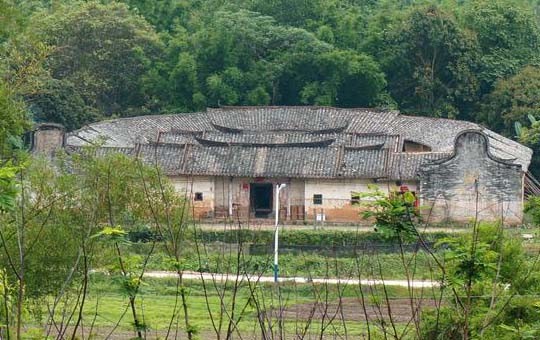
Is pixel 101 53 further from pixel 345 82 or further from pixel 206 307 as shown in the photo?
pixel 206 307

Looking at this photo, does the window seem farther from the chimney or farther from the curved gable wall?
the chimney

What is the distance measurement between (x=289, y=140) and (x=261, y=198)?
283 centimetres

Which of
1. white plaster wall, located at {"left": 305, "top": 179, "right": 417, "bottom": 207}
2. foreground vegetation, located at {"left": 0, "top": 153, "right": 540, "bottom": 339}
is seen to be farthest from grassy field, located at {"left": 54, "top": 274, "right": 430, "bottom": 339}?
white plaster wall, located at {"left": 305, "top": 179, "right": 417, "bottom": 207}

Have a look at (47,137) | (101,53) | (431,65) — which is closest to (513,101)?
(431,65)

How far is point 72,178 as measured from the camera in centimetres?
3347

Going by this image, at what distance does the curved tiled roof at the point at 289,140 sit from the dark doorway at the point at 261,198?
3.04 feet

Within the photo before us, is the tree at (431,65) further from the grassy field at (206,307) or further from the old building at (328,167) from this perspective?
the grassy field at (206,307)

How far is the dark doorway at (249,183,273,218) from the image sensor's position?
51.4 m

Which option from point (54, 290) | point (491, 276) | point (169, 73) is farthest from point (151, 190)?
point (169, 73)

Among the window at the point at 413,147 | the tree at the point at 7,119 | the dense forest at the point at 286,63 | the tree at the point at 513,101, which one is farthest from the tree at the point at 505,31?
the tree at the point at 7,119

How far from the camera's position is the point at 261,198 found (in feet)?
171

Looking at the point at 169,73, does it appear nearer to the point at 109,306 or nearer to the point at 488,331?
the point at 109,306

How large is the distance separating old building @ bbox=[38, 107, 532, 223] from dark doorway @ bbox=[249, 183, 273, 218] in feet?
0.11

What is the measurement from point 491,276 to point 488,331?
2.53 meters
